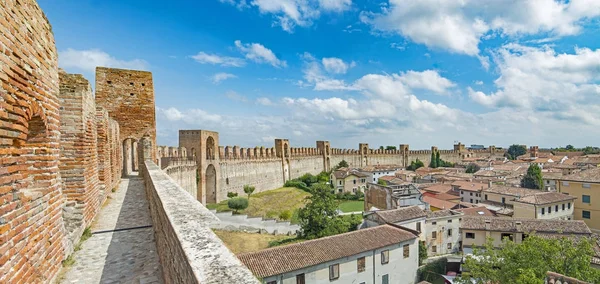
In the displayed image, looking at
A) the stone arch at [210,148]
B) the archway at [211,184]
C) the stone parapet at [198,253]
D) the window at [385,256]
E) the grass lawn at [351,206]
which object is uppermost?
the stone arch at [210,148]

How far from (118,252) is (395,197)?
30004 millimetres

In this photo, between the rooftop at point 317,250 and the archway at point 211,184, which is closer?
the rooftop at point 317,250

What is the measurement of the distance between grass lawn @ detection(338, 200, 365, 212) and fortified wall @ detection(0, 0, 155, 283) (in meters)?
37.3

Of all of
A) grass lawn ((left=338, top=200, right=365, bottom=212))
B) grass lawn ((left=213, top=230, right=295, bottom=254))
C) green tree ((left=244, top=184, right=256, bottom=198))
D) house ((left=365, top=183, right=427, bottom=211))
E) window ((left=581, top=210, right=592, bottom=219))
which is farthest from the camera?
grass lawn ((left=338, top=200, right=365, bottom=212))

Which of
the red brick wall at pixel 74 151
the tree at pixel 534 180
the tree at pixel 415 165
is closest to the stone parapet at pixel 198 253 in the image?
the red brick wall at pixel 74 151

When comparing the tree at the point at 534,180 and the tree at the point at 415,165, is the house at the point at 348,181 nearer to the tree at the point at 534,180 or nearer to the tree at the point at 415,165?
the tree at the point at 534,180

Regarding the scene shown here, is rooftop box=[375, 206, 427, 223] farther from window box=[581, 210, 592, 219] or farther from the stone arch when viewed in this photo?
the stone arch

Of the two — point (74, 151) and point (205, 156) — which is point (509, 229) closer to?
point (205, 156)

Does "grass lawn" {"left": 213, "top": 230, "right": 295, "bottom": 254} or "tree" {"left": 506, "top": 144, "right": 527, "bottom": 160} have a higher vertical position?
"tree" {"left": 506, "top": 144, "right": 527, "bottom": 160}

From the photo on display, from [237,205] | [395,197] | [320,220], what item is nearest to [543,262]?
[320,220]

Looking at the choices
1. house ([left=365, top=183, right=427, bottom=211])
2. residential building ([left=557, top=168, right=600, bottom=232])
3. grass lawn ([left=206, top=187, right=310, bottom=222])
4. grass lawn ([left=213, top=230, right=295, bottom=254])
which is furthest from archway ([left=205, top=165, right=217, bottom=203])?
residential building ([left=557, top=168, right=600, bottom=232])

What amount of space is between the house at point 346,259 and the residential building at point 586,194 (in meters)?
20.2

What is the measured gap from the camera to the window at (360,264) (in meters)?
18.8

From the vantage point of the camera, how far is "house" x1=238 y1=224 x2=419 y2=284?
1600 cm
